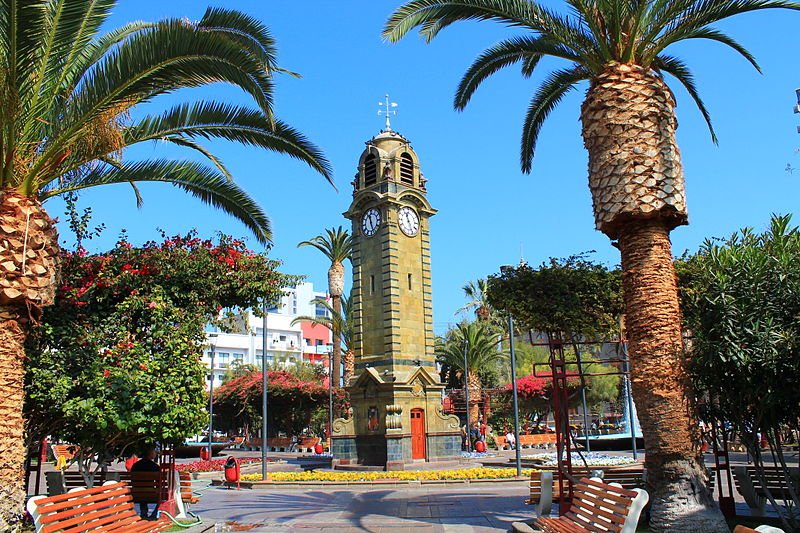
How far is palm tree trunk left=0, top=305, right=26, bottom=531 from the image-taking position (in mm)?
8586

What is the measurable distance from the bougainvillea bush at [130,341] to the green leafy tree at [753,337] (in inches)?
300

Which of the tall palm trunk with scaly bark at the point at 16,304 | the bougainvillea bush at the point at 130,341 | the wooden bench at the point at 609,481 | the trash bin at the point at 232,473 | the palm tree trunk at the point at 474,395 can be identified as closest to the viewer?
the tall palm trunk with scaly bark at the point at 16,304

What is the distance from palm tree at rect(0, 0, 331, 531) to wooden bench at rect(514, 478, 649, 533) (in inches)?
265

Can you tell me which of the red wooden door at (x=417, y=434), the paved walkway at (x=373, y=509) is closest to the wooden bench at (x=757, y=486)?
the paved walkway at (x=373, y=509)

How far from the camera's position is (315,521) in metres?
14.1

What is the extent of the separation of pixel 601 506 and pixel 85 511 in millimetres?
5803

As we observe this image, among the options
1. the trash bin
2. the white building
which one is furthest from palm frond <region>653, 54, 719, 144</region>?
the white building

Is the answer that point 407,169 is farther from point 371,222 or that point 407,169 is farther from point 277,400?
point 277,400

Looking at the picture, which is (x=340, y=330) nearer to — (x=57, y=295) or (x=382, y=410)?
(x=382, y=410)

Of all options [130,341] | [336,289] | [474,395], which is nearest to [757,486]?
[130,341]

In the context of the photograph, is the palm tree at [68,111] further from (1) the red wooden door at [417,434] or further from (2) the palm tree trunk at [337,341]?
(2) the palm tree trunk at [337,341]

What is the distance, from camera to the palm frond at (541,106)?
1465 cm

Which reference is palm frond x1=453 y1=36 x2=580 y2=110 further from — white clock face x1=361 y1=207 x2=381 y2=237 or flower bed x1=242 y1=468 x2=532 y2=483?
white clock face x1=361 y1=207 x2=381 y2=237

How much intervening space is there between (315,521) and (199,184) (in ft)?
22.9
